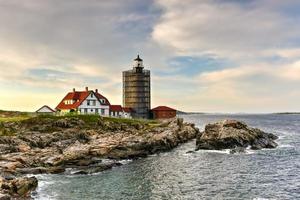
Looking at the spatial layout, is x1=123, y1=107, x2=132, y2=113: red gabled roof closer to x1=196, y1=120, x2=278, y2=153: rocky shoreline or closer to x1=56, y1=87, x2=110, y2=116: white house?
x1=56, y1=87, x2=110, y2=116: white house

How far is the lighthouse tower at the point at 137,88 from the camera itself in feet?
453

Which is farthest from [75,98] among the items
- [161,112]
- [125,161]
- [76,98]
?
[125,161]

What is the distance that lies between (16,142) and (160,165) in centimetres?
2741

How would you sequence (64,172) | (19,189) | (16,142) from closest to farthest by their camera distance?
(19,189)
(64,172)
(16,142)

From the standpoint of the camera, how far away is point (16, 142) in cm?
6981

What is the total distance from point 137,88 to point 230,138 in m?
64.8

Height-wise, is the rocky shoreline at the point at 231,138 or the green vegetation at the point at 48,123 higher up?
the green vegetation at the point at 48,123

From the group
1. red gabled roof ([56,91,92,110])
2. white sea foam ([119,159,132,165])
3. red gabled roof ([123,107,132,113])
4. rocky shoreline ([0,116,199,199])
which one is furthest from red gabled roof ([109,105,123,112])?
white sea foam ([119,159,132,165])

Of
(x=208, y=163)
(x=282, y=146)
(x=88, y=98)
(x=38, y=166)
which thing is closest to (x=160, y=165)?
(x=208, y=163)

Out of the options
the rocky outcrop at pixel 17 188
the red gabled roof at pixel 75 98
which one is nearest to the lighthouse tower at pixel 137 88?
the red gabled roof at pixel 75 98

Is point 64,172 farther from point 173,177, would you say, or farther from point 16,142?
point 16,142

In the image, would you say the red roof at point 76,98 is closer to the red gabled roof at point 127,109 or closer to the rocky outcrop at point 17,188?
the red gabled roof at point 127,109

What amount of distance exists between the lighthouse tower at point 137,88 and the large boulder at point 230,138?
A: 58420mm

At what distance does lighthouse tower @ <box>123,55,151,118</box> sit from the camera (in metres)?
138
